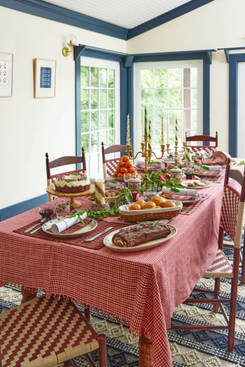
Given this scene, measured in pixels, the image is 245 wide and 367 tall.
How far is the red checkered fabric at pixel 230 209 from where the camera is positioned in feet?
7.42

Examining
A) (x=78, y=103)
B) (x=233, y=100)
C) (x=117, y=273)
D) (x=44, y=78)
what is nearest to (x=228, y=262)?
(x=117, y=273)

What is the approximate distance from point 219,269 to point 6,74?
268 centimetres

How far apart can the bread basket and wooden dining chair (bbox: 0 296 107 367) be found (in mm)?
498

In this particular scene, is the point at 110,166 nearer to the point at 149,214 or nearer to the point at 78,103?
the point at 78,103

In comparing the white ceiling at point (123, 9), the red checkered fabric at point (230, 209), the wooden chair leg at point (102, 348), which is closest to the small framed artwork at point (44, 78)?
the white ceiling at point (123, 9)

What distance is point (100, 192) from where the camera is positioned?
220cm

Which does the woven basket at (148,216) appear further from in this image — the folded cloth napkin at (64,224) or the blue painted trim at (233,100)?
the blue painted trim at (233,100)

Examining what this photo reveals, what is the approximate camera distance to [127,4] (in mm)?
4836

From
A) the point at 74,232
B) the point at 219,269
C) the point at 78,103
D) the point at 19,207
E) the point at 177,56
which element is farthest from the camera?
the point at 177,56

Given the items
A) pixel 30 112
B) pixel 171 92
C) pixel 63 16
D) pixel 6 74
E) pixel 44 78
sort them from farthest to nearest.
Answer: pixel 171 92, pixel 63 16, pixel 44 78, pixel 30 112, pixel 6 74

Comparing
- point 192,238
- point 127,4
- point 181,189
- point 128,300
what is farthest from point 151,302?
point 127,4

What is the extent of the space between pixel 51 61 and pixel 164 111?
2.13 metres

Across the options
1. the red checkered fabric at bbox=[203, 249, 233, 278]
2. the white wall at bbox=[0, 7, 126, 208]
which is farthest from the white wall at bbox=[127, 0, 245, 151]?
the red checkered fabric at bbox=[203, 249, 233, 278]

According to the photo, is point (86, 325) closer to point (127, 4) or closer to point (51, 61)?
point (51, 61)
